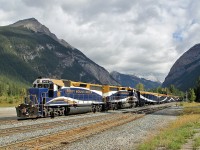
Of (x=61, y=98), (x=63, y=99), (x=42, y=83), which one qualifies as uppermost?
(x=42, y=83)

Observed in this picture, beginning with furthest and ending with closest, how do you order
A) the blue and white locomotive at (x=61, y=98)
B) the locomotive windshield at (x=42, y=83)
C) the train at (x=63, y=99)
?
the locomotive windshield at (x=42, y=83), the train at (x=63, y=99), the blue and white locomotive at (x=61, y=98)

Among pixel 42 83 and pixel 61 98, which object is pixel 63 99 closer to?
pixel 61 98

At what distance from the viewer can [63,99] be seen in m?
39.9

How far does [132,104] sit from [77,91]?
3167 centimetres

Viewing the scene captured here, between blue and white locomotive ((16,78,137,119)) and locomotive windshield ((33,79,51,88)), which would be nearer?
blue and white locomotive ((16,78,137,119))

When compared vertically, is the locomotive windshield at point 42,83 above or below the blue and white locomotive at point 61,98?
above

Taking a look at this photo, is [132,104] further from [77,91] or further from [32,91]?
[32,91]

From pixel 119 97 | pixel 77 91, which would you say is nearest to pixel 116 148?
pixel 77 91

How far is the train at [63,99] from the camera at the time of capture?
34.8m

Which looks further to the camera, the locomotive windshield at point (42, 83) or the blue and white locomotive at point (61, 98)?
the locomotive windshield at point (42, 83)

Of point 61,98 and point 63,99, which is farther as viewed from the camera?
point 63,99

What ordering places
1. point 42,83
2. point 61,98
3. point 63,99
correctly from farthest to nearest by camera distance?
point 63,99, point 61,98, point 42,83

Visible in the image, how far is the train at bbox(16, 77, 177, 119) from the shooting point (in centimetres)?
3475

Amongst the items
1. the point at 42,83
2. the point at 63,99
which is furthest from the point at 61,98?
the point at 42,83
